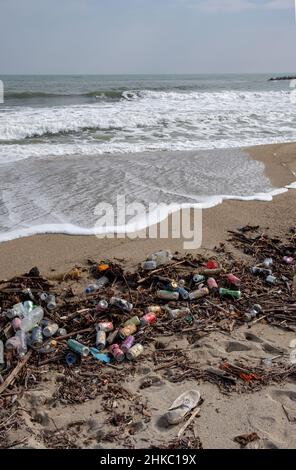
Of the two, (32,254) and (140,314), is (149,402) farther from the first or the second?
(32,254)

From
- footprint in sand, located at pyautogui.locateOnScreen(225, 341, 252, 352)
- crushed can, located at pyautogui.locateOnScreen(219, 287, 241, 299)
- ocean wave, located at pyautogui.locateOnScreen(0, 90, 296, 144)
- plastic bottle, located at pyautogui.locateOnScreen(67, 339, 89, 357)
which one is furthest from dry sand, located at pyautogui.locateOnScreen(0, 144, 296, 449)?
ocean wave, located at pyautogui.locateOnScreen(0, 90, 296, 144)

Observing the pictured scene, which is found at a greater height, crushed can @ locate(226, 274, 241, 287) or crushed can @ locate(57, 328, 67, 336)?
crushed can @ locate(226, 274, 241, 287)

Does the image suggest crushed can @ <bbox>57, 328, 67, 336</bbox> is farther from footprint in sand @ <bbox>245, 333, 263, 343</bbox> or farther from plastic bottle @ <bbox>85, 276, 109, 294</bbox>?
footprint in sand @ <bbox>245, 333, 263, 343</bbox>

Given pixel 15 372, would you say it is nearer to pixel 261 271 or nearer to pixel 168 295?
pixel 168 295

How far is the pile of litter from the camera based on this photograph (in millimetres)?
2627

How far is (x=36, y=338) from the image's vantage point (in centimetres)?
290

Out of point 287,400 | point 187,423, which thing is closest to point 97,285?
point 187,423

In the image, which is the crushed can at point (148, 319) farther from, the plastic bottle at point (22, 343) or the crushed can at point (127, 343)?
the plastic bottle at point (22, 343)

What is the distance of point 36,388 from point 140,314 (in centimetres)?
99

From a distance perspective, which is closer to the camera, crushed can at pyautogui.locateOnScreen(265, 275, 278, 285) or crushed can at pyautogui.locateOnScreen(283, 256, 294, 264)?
crushed can at pyautogui.locateOnScreen(265, 275, 278, 285)

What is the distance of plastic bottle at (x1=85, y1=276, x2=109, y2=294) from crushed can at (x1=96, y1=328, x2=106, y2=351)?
582mm

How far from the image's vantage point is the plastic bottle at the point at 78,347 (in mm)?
2799

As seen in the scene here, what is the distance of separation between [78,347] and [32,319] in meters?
0.49
